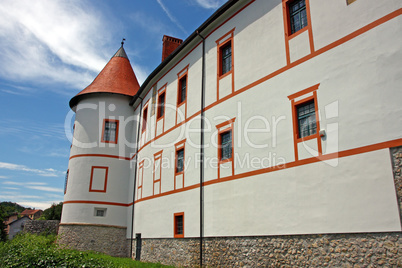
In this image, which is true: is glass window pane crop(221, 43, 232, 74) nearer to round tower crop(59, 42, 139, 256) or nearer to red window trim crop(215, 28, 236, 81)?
red window trim crop(215, 28, 236, 81)

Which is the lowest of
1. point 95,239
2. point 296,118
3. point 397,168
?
point 95,239

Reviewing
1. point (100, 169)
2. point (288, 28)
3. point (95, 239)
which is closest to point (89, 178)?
point (100, 169)

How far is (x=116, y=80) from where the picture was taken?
24172mm

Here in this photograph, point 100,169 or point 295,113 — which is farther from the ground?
point 100,169

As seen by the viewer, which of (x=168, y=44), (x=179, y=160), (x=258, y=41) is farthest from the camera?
(x=168, y=44)

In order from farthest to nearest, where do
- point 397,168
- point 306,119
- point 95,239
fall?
point 95,239
point 306,119
point 397,168

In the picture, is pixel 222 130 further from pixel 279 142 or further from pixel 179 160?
pixel 179 160

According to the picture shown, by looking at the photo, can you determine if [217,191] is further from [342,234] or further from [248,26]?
[248,26]

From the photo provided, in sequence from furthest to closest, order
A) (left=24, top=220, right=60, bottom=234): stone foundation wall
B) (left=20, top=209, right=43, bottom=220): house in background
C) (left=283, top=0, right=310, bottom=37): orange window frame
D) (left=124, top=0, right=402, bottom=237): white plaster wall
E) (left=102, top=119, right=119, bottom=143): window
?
1. (left=20, top=209, right=43, bottom=220): house in background
2. (left=24, top=220, right=60, bottom=234): stone foundation wall
3. (left=102, top=119, right=119, bottom=143): window
4. (left=283, top=0, right=310, bottom=37): orange window frame
5. (left=124, top=0, right=402, bottom=237): white plaster wall

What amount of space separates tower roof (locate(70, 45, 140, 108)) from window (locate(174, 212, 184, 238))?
37.9 feet

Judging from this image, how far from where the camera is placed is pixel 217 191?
475 inches

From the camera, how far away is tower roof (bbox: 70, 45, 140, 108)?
23375 mm

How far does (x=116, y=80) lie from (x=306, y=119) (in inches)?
693

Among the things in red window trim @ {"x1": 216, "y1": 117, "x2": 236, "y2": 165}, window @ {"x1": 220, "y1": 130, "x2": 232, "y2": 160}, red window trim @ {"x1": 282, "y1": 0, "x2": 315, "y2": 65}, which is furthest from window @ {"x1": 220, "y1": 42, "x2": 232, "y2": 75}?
red window trim @ {"x1": 282, "y1": 0, "x2": 315, "y2": 65}
